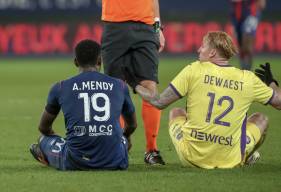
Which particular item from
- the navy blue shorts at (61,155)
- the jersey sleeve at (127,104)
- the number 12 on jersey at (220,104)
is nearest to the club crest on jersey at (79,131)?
the navy blue shorts at (61,155)

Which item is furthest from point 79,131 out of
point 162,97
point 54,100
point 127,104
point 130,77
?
point 130,77

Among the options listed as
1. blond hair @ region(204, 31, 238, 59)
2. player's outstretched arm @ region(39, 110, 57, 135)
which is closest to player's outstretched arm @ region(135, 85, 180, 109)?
blond hair @ region(204, 31, 238, 59)

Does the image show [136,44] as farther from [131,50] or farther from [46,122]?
[46,122]

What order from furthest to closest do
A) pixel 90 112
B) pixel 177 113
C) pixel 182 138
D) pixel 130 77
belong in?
pixel 130 77 → pixel 177 113 → pixel 182 138 → pixel 90 112

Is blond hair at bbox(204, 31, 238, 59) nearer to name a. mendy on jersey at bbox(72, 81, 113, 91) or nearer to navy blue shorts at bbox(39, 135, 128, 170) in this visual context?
name a. mendy on jersey at bbox(72, 81, 113, 91)

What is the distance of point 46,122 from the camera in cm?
732

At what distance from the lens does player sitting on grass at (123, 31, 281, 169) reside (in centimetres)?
730

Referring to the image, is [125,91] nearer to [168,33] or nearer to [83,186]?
[83,186]

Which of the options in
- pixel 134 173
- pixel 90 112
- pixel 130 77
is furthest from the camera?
pixel 130 77

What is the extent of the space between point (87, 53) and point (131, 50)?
1.39 m

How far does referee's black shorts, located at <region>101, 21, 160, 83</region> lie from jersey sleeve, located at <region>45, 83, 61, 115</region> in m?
1.30

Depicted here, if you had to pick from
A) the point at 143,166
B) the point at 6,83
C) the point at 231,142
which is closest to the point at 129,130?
the point at 143,166

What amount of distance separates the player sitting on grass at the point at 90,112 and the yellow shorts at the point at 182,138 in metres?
0.50

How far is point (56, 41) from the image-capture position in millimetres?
23375
